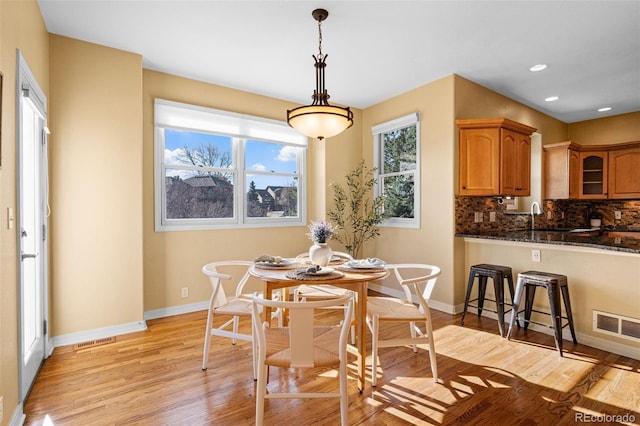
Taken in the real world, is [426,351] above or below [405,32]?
below

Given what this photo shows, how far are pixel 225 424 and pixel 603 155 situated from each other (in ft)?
21.5

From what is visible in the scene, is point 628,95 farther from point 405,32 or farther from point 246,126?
point 246,126

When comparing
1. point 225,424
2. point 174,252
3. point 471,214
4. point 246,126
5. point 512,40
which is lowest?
point 225,424

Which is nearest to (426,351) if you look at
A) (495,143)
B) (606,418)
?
(606,418)

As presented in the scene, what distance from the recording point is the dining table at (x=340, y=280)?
2.19 metres

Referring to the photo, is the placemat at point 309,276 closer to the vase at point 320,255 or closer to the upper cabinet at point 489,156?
the vase at point 320,255

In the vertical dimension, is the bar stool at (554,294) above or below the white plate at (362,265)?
below

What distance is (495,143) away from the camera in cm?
386

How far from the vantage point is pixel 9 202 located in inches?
75.7

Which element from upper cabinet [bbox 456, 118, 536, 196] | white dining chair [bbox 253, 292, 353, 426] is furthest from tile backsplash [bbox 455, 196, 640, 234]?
white dining chair [bbox 253, 292, 353, 426]

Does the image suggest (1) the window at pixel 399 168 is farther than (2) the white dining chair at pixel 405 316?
Yes

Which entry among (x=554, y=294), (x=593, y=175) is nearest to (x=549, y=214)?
(x=593, y=175)

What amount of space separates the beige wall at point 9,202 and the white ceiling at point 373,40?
802 mm

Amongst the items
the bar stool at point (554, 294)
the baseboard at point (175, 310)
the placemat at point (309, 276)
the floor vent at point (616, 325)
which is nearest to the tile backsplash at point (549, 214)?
the bar stool at point (554, 294)
